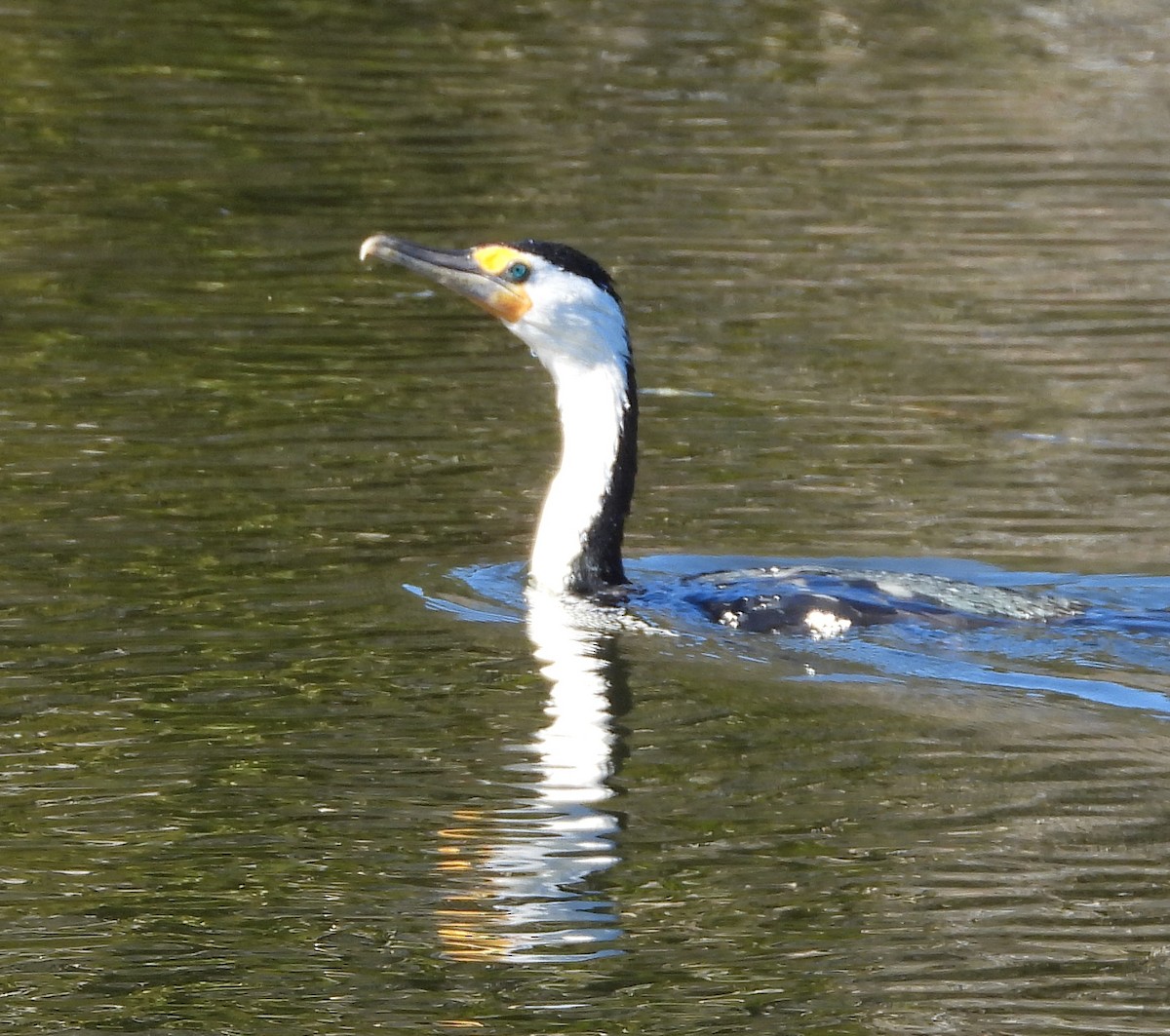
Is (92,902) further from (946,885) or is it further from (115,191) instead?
(115,191)

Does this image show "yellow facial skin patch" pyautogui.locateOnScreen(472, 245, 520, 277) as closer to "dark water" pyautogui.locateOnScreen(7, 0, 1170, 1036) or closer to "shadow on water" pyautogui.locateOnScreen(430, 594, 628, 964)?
"dark water" pyautogui.locateOnScreen(7, 0, 1170, 1036)

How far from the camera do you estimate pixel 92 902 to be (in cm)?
593

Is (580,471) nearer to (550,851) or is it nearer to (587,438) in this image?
(587,438)

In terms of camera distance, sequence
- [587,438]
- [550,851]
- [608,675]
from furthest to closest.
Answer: [587,438]
[608,675]
[550,851]

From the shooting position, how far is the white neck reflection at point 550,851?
18.8ft

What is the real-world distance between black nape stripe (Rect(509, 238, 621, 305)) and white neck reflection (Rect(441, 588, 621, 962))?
158cm

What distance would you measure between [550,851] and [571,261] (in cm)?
310

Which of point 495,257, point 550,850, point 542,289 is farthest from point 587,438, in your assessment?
point 550,850

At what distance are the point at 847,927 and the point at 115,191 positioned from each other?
964cm

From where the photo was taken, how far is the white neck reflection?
5723 millimetres

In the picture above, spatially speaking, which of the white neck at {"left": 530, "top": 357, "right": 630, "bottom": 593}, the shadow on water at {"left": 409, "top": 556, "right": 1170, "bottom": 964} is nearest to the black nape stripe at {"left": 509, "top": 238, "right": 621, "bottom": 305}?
the white neck at {"left": 530, "top": 357, "right": 630, "bottom": 593}

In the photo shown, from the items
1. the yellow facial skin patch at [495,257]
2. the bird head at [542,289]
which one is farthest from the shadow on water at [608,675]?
the yellow facial skin patch at [495,257]

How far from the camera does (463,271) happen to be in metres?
8.94

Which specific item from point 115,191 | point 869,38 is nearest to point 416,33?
point 869,38
